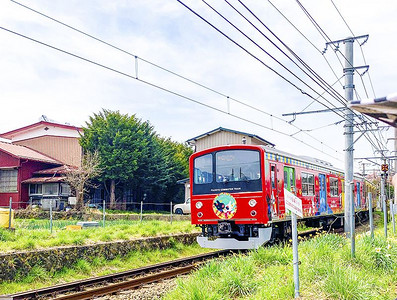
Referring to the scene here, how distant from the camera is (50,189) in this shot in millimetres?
30906


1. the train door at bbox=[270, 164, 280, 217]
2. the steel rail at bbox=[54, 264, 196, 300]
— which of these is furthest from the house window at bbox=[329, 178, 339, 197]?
the steel rail at bbox=[54, 264, 196, 300]

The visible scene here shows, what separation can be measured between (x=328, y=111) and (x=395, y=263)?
6602 millimetres

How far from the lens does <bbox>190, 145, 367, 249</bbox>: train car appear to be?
11.1 metres

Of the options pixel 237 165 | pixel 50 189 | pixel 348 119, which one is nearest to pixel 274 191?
pixel 237 165

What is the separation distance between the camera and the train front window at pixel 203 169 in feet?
39.8

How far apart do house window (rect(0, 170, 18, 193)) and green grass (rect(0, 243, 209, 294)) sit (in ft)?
68.3

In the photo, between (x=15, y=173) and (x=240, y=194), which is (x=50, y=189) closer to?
(x=15, y=173)

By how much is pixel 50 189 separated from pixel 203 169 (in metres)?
21.6

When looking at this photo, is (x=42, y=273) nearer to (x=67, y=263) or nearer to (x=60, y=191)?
(x=67, y=263)

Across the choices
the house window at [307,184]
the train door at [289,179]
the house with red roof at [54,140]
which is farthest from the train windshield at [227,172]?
the house with red roof at [54,140]

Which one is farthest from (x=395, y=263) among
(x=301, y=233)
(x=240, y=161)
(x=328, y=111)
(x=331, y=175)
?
(x=331, y=175)

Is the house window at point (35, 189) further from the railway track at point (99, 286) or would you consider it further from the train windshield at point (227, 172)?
the railway track at point (99, 286)

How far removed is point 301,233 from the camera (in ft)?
54.7

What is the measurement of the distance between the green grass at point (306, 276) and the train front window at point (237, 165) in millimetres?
2659
